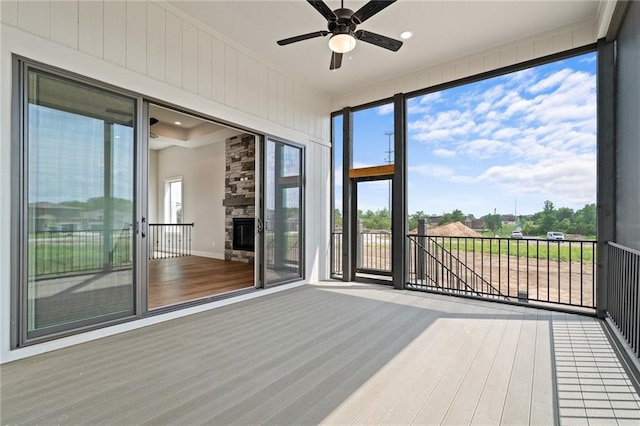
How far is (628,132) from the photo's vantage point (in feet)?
9.38

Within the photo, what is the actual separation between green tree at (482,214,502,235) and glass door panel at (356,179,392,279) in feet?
4.97

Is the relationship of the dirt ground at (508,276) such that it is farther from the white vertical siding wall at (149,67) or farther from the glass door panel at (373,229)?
the white vertical siding wall at (149,67)

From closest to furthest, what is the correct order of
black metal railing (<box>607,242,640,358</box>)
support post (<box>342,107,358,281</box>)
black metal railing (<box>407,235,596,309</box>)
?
black metal railing (<box>607,242,640,358</box>)
black metal railing (<box>407,235,596,309</box>)
support post (<box>342,107,358,281</box>)

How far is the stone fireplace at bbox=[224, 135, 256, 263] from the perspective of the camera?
7215 mm

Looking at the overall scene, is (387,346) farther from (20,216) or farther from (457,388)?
(20,216)

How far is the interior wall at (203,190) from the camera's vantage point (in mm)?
8117

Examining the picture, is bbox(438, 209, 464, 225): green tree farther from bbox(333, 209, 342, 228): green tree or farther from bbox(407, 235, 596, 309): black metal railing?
bbox(333, 209, 342, 228): green tree

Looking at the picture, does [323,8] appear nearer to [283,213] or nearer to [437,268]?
[283,213]

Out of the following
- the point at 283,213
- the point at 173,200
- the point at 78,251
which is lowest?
the point at 78,251

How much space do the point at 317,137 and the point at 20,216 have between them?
423cm

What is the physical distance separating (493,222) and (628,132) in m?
1.82

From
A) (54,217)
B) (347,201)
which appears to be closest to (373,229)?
(347,201)

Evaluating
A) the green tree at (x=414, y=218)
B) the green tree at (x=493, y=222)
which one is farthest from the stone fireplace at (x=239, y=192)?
the green tree at (x=493, y=222)

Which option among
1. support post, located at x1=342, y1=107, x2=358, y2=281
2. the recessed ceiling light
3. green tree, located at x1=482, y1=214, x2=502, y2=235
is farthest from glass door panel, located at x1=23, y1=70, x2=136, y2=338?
green tree, located at x1=482, y1=214, x2=502, y2=235
